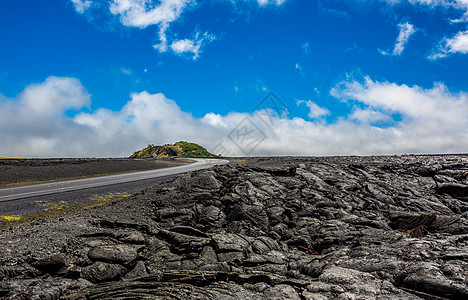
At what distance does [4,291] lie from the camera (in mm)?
4863

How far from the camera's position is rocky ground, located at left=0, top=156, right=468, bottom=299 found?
16.7 feet

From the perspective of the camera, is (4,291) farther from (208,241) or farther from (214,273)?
(208,241)

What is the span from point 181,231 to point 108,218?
8.53 feet

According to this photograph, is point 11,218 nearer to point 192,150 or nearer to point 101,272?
point 101,272

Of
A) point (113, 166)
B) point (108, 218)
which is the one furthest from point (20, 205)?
point (113, 166)

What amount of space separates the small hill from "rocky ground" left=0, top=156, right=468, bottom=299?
236 feet

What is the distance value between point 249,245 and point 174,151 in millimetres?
78586

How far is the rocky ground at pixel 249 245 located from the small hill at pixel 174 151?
71.8m

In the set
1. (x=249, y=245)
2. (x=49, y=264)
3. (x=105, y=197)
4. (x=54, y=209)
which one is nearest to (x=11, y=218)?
(x=54, y=209)

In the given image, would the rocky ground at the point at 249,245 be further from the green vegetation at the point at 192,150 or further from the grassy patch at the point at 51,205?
the green vegetation at the point at 192,150

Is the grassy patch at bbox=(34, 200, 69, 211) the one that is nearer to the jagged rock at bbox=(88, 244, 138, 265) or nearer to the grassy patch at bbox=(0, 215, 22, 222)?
the grassy patch at bbox=(0, 215, 22, 222)

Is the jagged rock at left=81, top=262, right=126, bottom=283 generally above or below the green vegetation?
below

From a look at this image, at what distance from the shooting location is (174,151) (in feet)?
274

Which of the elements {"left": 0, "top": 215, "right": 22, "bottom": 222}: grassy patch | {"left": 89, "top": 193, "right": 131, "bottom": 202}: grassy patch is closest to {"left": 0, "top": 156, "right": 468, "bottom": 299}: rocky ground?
{"left": 0, "top": 215, "right": 22, "bottom": 222}: grassy patch
